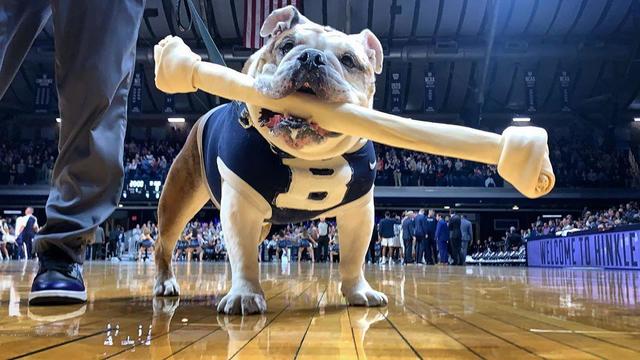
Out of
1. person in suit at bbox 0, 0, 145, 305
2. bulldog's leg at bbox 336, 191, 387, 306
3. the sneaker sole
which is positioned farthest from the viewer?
bulldog's leg at bbox 336, 191, 387, 306

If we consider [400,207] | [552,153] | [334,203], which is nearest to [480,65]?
[552,153]

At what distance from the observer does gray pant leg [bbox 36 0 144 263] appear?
6.41 ft

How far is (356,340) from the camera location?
115 centimetres

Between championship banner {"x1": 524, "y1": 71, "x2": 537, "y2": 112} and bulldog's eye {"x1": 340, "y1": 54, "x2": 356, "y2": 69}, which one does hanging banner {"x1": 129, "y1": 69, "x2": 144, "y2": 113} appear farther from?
bulldog's eye {"x1": 340, "y1": 54, "x2": 356, "y2": 69}

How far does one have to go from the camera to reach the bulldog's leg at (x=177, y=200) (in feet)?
7.80

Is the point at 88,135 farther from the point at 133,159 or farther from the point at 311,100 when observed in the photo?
the point at 133,159

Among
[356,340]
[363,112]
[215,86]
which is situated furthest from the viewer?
[215,86]

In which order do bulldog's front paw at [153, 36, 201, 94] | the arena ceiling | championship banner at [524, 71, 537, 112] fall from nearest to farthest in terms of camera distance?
bulldog's front paw at [153, 36, 201, 94] < the arena ceiling < championship banner at [524, 71, 537, 112]

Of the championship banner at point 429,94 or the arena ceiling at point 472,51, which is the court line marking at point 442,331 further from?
the championship banner at point 429,94

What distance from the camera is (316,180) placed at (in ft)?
5.91

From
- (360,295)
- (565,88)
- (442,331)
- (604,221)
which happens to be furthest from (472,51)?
(442,331)

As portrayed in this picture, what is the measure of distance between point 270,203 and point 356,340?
0.79m

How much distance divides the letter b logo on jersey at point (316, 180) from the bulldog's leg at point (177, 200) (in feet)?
2.09

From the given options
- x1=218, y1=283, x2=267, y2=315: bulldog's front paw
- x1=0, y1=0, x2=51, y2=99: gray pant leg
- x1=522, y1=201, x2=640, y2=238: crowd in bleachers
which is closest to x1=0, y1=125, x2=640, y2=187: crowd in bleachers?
x1=522, y1=201, x2=640, y2=238: crowd in bleachers
